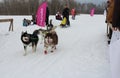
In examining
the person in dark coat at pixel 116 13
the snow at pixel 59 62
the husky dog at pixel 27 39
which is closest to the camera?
the person in dark coat at pixel 116 13

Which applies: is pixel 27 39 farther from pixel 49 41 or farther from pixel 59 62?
pixel 59 62

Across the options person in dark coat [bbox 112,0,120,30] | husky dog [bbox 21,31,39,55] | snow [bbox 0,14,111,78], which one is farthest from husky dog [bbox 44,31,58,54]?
person in dark coat [bbox 112,0,120,30]

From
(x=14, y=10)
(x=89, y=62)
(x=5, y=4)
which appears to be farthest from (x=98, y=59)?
(x=5, y=4)

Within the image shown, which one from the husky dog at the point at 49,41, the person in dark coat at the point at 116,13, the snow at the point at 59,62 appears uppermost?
the person in dark coat at the point at 116,13

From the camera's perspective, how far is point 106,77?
285 inches

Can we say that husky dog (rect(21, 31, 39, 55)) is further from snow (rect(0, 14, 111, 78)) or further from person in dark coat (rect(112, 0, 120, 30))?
person in dark coat (rect(112, 0, 120, 30))

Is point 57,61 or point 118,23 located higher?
point 118,23

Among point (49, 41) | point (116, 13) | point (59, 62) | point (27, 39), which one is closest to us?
point (116, 13)

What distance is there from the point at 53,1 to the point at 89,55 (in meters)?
54.8

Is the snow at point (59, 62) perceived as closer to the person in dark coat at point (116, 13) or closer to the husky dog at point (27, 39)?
the husky dog at point (27, 39)

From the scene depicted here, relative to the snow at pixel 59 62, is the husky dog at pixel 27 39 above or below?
above

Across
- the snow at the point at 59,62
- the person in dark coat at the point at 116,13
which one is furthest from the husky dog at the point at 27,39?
the person in dark coat at the point at 116,13

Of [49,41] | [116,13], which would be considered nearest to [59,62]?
[49,41]

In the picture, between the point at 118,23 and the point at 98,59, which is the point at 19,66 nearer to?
the point at 98,59
